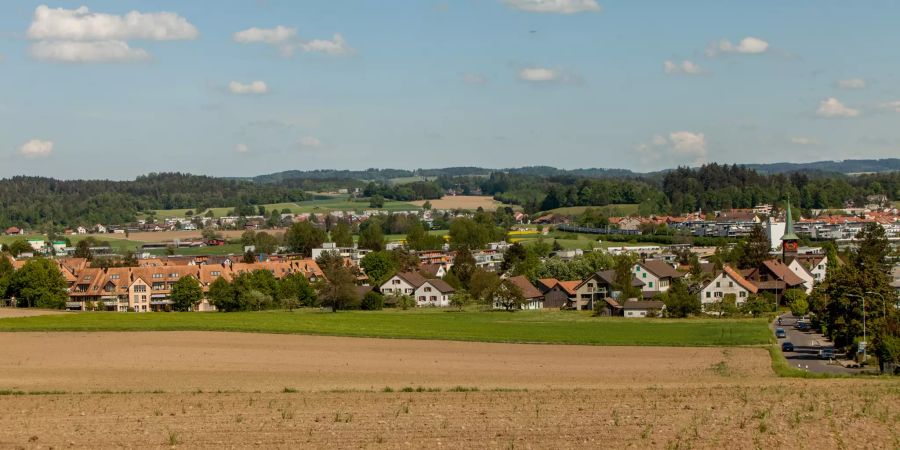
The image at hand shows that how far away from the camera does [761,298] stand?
79.5 m

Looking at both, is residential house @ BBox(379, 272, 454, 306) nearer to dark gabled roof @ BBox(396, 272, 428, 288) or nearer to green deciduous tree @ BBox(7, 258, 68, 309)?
dark gabled roof @ BBox(396, 272, 428, 288)

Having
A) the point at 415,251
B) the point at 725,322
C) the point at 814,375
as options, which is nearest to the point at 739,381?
the point at 814,375

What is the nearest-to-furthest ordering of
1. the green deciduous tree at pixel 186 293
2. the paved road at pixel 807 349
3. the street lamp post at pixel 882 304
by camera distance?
the paved road at pixel 807 349, the street lamp post at pixel 882 304, the green deciduous tree at pixel 186 293

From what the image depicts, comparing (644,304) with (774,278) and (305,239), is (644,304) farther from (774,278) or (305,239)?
(305,239)

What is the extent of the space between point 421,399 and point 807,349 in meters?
28.0

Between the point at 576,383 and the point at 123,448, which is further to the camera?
the point at 576,383

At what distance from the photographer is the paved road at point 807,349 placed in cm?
4569

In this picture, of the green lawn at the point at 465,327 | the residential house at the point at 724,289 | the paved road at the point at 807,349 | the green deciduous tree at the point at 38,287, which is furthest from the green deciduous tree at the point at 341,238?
the paved road at the point at 807,349

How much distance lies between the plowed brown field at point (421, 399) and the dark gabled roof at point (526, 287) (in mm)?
37531

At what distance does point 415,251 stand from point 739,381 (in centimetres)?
10537

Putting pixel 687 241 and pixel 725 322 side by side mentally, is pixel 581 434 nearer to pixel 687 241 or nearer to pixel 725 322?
pixel 725 322

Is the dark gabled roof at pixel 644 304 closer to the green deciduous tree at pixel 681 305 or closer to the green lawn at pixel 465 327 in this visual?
the green deciduous tree at pixel 681 305

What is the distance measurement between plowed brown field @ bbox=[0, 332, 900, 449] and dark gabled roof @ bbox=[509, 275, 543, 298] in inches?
1478

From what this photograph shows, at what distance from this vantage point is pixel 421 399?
32.7 metres
